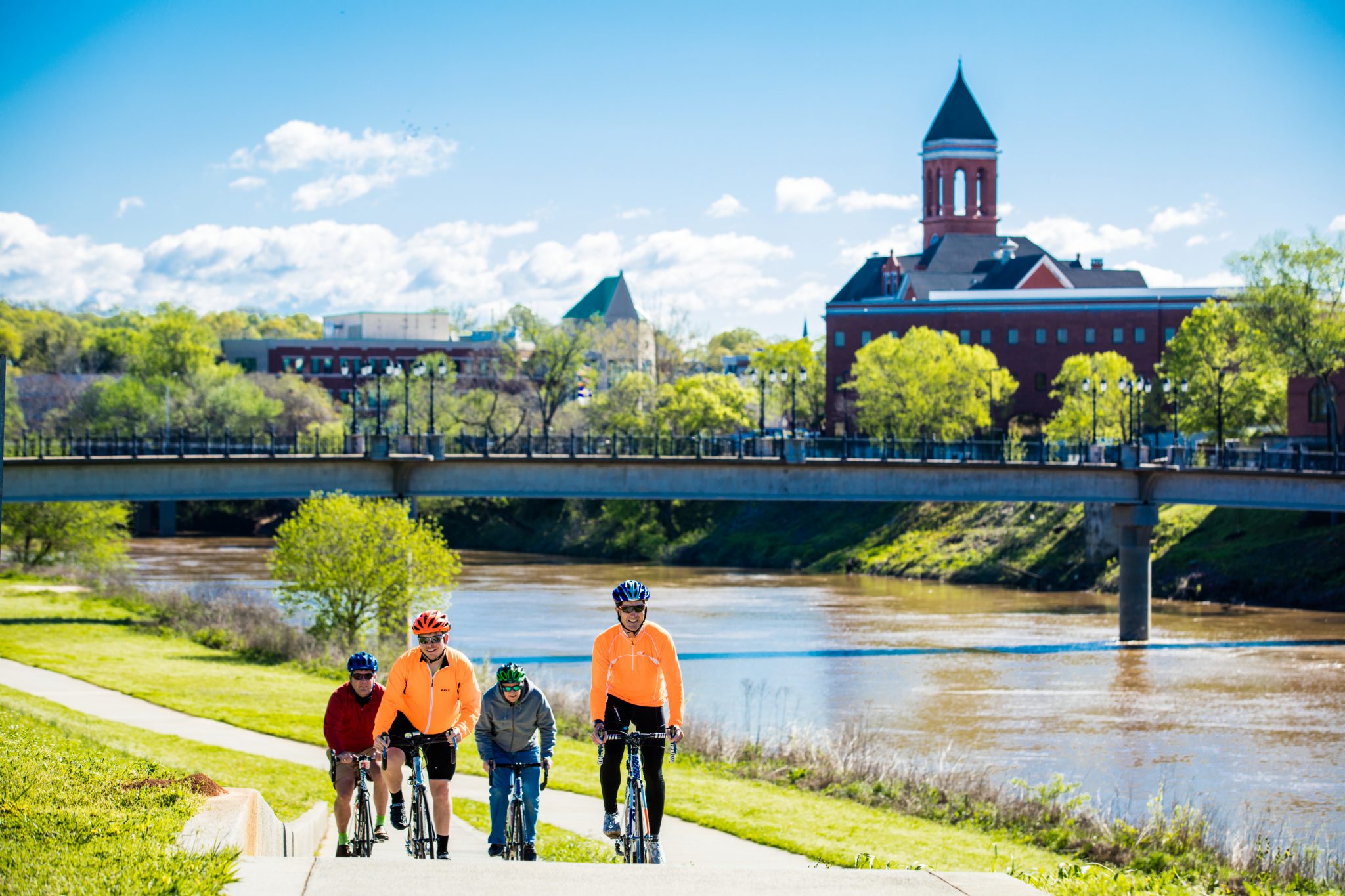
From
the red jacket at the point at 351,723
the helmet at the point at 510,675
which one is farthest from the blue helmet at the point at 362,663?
the helmet at the point at 510,675

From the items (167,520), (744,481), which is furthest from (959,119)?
(744,481)

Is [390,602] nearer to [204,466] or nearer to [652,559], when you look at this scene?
[204,466]

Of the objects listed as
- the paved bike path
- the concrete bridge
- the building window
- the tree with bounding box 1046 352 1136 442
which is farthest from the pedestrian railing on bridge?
the tree with bounding box 1046 352 1136 442

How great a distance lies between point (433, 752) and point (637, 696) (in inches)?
66.5

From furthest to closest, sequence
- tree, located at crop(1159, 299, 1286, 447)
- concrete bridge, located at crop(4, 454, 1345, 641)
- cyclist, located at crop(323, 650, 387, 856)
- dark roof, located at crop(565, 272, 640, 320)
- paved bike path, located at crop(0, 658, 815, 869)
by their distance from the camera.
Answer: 1. dark roof, located at crop(565, 272, 640, 320)
2. tree, located at crop(1159, 299, 1286, 447)
3. concrete bridge, located at crop(4, 454, 1345, 641)
4. paved bike path, located at crop(0, 658, 815, 869)
5. cyclist, located at crop(323, 650, 387, 856)

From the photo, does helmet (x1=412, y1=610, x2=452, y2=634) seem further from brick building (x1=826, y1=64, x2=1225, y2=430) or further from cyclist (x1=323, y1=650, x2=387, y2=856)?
brick building (x1=826, y1=64, x2=1225, y2=430)

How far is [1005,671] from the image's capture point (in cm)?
4697

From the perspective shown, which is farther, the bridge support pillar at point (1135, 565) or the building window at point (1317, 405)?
the building window at point (1317, 405)

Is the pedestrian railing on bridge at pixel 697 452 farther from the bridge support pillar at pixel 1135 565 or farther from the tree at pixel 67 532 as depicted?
the tree at pixel 67 532

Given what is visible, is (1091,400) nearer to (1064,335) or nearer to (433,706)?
(1064,335)

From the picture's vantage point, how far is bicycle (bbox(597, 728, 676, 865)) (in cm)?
1204

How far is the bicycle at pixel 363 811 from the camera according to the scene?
12.8 metres

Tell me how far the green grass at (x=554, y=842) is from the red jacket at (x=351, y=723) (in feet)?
4.70

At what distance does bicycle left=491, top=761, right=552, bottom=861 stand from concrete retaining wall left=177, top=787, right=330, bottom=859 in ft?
5.30
